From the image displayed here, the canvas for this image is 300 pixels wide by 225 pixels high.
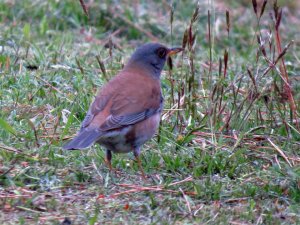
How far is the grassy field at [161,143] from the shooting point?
566cm

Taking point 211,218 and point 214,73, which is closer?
point 211,218

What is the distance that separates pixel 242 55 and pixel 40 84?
11.1 feet

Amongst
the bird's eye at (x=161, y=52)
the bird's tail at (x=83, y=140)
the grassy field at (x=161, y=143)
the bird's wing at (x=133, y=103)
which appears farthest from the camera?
the bird's eye at (x=161, y=52)

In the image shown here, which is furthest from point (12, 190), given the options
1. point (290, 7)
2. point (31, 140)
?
point (290, 7)

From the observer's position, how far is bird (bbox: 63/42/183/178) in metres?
6.20

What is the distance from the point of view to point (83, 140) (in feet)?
19.5

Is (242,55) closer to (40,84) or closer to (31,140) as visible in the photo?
(40,84)

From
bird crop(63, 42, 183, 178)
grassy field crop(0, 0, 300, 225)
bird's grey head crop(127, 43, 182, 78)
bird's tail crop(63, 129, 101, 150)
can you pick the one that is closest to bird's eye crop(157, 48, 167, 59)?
bird's grey head crop(127, 43, 182, 78)

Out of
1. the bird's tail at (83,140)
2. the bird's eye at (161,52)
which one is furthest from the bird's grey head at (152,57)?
the bird's tail at (83,140)

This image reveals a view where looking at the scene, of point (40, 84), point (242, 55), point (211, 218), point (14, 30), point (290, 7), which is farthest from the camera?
point (290, 7)

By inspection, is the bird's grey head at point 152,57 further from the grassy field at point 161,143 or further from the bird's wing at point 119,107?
the bird's wing at point 119,107

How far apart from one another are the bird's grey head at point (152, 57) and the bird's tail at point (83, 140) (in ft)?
4.42

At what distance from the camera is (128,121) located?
637cm

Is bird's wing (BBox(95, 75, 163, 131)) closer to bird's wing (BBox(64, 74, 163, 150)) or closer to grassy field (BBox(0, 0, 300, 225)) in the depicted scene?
bird's wing (BBox(64, 74, 163, 150))
